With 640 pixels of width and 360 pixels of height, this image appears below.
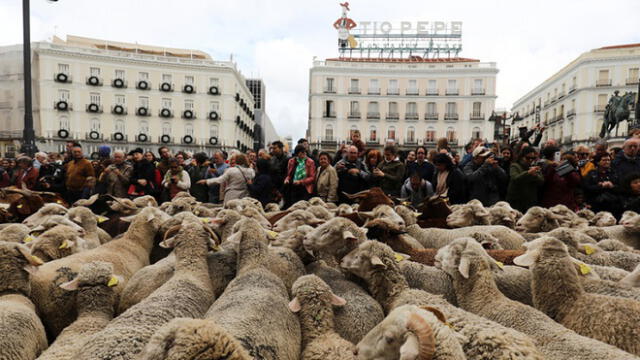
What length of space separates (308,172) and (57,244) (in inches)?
158

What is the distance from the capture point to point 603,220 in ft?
18.1

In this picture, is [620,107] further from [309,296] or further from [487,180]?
[309,296]

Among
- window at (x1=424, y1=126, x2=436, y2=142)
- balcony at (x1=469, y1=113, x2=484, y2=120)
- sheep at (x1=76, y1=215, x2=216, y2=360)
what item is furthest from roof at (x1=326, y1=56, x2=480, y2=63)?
sheep at (x1=76, y1=215, x2=216, y2=360)

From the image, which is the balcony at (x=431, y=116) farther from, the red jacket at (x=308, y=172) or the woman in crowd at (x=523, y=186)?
the red jacket at (x=308, y=172)

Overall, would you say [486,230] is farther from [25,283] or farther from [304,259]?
[25,283]

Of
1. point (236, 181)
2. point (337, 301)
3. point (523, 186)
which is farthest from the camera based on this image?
point (236, 181)

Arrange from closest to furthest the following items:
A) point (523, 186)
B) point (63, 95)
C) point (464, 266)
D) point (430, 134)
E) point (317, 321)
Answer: point (317, 321)
point (464, 266)
point (523, 186)
point (63, 95)
point (430, 134)

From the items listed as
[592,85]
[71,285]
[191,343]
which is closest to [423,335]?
[191,343]

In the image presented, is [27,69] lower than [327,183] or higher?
higher

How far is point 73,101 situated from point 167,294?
163ft

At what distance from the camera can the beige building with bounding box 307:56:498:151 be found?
46938 millimetres

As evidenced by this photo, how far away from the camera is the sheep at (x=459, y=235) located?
4.25 meters

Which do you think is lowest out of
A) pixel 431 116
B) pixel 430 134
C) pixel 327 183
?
pixel 327 183

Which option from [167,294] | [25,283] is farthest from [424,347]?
[25,283]
